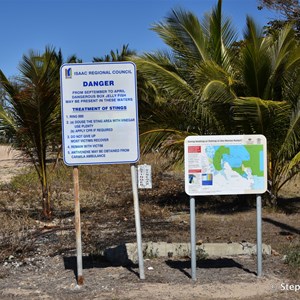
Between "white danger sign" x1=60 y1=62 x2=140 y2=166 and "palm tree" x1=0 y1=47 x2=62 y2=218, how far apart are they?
4.90 metres

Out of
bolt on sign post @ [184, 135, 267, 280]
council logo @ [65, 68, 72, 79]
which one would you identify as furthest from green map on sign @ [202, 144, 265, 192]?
council logo @ [65, 68, 72, 79]

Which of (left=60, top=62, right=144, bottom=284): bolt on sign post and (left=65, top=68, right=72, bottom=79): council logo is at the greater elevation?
(left=65, top=68, right=72, bottom=79): council logo

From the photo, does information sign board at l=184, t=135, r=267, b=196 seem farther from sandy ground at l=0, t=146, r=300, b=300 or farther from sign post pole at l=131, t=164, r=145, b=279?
sandy ground at l=0, t=146, r=300, b=300

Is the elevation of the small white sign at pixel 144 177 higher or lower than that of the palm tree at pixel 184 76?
lower

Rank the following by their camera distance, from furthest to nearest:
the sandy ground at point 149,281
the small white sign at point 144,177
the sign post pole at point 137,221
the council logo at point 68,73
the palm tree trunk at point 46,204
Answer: the palm tree trunk at point 46,204 → the small white sign at point 144,177 → the sign post pole at point 137,221 → the council logo at point 68,73 → the sandy ground at point 149,281

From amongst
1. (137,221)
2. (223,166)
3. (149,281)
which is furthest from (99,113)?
(149,281)

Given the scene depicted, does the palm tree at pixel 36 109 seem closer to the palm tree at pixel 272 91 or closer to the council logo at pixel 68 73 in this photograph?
the palm tree at pixel 272 91

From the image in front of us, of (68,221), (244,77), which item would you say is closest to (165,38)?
(244,77)

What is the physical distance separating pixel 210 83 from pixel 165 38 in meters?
2.45

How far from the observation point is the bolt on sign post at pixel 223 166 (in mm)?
6727

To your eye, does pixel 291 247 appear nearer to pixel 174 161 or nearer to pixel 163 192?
pixel 174 161

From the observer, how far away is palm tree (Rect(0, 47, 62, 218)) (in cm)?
1139

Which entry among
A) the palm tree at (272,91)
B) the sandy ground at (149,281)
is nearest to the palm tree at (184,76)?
the palm tree at (272,91)

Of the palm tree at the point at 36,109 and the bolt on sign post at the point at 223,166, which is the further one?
the palm tree at the point at 36,109
